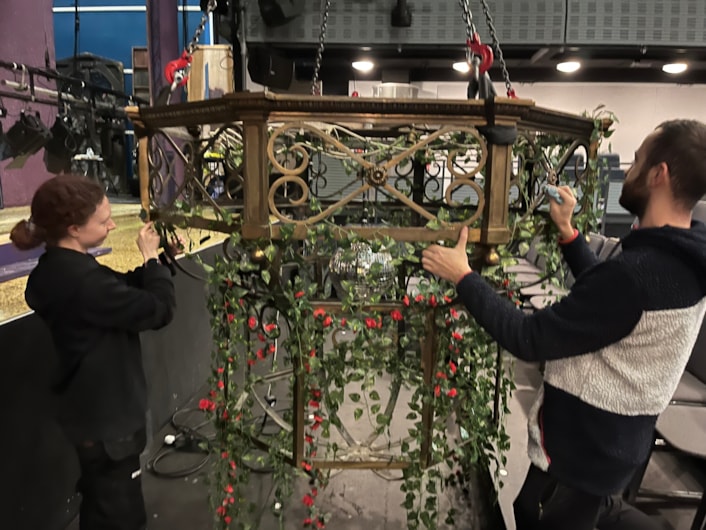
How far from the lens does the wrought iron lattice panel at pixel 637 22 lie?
411 cm

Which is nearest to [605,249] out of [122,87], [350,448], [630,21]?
[630,21]

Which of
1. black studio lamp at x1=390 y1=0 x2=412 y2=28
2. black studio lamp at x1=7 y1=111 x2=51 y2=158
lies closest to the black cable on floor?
black studio lamp at x1=7 y1=111 x2=51 y2=158

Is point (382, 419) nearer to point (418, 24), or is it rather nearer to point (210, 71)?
point (210, 71)

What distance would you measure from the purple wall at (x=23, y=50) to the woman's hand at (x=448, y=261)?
352cm

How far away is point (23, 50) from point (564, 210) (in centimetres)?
412

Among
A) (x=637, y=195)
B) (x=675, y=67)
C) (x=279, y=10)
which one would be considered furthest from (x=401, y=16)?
(x=637, y=195)

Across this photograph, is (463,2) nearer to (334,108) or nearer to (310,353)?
(334,108)

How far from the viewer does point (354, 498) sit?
6.41 ft

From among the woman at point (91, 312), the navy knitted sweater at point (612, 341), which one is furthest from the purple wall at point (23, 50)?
the navy knitted sweater at point (612, 341)

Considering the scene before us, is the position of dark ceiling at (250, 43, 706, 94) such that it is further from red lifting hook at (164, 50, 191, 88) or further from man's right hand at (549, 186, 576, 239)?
man's right hand at (549, 186, 576, 239)

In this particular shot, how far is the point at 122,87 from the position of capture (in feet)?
20.7

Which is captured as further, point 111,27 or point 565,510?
point 111,27

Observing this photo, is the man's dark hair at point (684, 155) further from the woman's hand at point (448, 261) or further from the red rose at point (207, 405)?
the red rose at point (207, 405)

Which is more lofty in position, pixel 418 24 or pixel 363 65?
pixel 418 24
